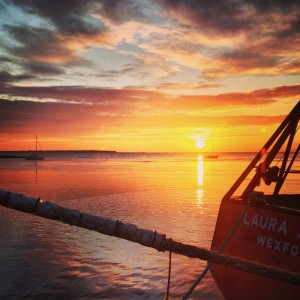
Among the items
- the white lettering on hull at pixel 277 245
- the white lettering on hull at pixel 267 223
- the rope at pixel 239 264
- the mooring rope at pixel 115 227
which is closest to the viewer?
the rope at pixel 239 264

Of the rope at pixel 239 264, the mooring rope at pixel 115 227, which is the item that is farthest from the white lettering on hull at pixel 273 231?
the mooring rope at pixel 115 227

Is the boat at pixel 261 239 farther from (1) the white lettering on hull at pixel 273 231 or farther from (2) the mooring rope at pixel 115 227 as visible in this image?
(2) the mooring rope at pixel 115 227

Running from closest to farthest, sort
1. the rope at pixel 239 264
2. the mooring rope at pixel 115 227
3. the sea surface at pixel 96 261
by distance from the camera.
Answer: the rope at pixel 239 264 < the mooring rope at pixel 115 227 < the sea surface at pixel 96 261

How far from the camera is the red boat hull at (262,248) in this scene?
504 centimetres

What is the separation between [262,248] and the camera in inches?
219

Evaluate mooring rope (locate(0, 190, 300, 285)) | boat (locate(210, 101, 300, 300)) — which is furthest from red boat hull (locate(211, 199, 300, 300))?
mooring rope (locate(0, 190, 300, 285))

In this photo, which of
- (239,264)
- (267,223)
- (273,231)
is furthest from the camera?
(267,223)

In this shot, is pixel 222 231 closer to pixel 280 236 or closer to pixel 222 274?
pixel 222 274

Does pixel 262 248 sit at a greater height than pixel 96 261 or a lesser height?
greater

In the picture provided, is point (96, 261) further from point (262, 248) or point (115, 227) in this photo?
point (115, 227)

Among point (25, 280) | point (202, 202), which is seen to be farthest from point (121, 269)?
point (202, 202)

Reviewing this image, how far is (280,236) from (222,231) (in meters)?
1.69

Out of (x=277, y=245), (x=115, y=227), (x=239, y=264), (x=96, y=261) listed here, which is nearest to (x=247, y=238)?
(x=277, y=245)

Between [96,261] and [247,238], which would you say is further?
[96,261]
